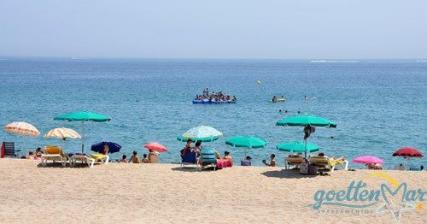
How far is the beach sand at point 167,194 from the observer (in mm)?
13295

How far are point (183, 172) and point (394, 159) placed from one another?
58.6 ft

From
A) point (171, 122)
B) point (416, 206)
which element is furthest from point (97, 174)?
point (171, 122)

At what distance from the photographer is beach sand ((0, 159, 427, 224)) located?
1329cm

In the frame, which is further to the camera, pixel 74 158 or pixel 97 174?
pixel 74 158

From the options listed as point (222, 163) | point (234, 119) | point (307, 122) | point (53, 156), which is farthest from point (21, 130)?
point (234, 119)

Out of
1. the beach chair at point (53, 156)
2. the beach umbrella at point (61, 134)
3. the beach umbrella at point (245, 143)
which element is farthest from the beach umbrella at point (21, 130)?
the beach umbrella at point (245, 143)

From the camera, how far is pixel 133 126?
156 feet

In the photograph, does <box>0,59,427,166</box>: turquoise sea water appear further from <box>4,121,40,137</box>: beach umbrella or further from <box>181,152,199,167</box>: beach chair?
<box>181,152,199,167</box>: beach chair

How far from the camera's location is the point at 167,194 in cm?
1538

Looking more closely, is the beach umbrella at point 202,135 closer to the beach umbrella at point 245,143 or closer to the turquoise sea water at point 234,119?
the beach umbrella at point 245,143

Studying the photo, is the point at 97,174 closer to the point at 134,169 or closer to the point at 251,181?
the point at 134,169

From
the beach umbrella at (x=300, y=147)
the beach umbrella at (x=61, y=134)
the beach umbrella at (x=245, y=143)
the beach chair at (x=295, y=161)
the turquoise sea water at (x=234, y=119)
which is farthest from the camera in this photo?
the turquoise sea water at (x=234, y=119)

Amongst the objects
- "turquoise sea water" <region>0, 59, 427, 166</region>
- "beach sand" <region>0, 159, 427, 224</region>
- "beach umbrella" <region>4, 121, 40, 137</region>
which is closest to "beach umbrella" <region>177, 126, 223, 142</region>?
"beach sand" <region>0, 159, 427, 224</region>

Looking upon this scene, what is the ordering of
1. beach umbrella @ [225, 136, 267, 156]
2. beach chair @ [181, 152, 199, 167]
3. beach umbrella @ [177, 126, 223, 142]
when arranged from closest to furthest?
beach chair @ [181, 152, 199, 167]
beach umbrella @ [177, 126, 223, 142]
beach umbrella @ [225, 136, 267, 156]
